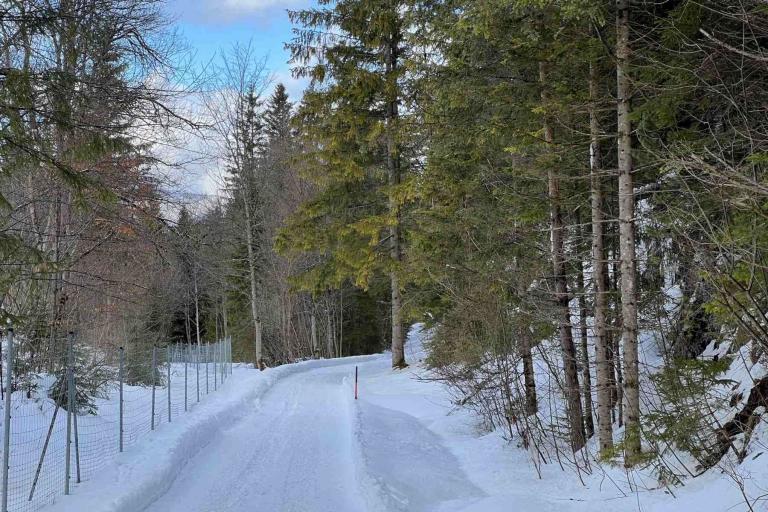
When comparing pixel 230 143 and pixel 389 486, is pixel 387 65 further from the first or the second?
pixel 389 486

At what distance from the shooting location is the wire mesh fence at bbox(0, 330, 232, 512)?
6914 mm

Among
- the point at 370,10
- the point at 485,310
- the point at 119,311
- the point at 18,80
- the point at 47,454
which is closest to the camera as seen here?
the point at 18,80

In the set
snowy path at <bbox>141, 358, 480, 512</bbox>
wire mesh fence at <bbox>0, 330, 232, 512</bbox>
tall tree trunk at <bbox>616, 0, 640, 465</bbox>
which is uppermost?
tall tree trunk at <bbox>616, 0, 640, 465</bbox>

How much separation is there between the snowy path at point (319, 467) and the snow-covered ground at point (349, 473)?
2 centimetres

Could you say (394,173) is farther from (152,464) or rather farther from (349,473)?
(152,464)

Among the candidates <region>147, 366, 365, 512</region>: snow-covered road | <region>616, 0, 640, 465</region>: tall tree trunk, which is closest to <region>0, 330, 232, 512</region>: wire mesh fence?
<region>147, 366, 365, 512</region>: snow-covered road

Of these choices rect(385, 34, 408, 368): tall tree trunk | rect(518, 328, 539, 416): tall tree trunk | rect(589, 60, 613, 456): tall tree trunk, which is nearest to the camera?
rect(589, 60, 613, 456): tall tree trunk

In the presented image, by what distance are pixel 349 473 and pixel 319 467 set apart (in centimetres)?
60

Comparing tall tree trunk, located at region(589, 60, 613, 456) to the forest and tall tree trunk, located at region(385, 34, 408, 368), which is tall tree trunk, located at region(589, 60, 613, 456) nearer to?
the forest

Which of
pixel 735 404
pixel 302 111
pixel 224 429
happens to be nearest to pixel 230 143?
pixel 302 111

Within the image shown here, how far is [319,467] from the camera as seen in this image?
8844 mm

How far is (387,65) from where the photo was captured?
20734 millimetres

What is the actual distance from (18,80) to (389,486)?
6.44 meters

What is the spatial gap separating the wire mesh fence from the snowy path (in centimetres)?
131
